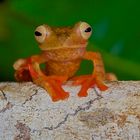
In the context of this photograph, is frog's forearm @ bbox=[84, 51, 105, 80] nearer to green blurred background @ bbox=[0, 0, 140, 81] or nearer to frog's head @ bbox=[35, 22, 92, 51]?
frog's head @ bbox=[35, 22, 92, 51]

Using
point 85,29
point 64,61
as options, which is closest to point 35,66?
point 64,61

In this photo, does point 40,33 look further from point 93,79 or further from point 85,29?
point 93,79

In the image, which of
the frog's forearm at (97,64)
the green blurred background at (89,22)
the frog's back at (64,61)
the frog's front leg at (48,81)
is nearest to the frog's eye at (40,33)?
the frog's back at (64,61)

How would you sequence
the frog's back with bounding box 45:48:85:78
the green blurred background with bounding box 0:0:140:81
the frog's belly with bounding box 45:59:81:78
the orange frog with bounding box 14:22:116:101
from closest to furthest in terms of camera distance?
the orange frog with bounding box 14:22:116:101 < the frog's back with bounding box 45:48:85:78 < the frog's belly with bounding box 45:59:81:78 < the green blurred background with bounding box 0:0:140:81

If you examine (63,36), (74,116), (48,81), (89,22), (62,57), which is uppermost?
(89,22)

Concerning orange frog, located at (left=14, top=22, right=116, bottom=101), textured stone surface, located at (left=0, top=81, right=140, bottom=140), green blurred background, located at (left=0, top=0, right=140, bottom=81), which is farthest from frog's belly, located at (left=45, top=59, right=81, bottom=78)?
green blurred background, located at (left=0, top=0, right=140, bottom=81)

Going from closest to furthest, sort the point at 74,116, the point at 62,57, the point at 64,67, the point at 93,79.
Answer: the point at 74,116, the point at 93,79, the point at 62,57, the point at 64,67

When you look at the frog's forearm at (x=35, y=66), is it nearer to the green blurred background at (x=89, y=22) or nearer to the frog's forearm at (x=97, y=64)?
the frog's forearm at (x=97, y=64)

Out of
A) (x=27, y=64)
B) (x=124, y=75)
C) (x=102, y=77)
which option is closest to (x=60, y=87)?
(x=102, y=77)
